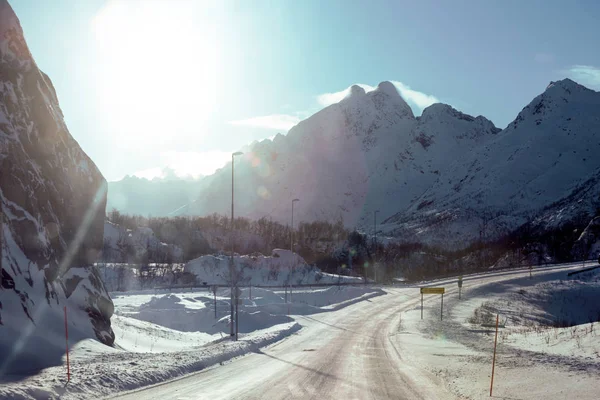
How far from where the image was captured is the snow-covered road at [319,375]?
12148 mm

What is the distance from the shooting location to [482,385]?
12797 mm

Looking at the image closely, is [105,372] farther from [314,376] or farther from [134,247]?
[134,247]

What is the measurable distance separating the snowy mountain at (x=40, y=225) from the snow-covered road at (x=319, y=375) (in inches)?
197

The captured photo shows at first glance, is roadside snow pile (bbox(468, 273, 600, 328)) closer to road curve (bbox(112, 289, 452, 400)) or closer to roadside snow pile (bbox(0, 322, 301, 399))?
road curve (bbox(112, 289, 452, 400))

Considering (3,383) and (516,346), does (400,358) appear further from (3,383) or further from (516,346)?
(3,383)

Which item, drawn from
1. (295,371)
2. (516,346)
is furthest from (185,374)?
(516,346)

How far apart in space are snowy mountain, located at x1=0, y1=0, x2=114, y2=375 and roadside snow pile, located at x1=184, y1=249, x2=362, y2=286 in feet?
180

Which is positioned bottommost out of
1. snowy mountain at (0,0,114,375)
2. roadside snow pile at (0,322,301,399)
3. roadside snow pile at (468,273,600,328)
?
roadside snow pile at (468,273,600,328)

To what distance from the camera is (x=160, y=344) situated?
25.2 m

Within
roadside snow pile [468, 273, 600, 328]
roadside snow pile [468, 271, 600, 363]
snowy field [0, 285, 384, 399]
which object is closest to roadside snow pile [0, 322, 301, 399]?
snowy field [0, 285, 384, 399]

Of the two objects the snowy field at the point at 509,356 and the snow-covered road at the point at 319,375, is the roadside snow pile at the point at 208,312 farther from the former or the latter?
the snowy field at the point at 509,356

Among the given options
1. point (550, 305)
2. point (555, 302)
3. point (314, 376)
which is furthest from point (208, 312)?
point (555, 302)

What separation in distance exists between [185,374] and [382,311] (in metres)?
30.9

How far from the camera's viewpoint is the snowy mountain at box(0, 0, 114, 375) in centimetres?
1572
